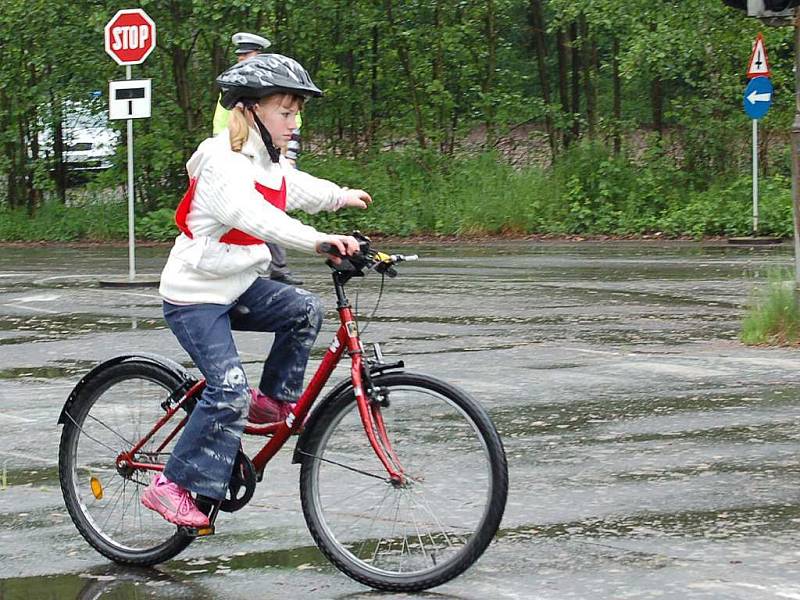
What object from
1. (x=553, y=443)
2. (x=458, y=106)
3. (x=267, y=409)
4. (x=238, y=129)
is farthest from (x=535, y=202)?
(x=238, y=129)

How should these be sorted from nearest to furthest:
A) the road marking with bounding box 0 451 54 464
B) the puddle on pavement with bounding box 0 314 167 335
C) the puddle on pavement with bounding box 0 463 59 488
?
1. the puddle on pavement with bounding box 0 463 59 488
2. the road marking with bounding box 0 451 54 464
3. the puddle on pavement with bounding box 0 314 167 335

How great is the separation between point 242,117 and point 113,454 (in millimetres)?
1476

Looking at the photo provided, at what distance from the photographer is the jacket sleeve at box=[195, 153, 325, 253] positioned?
18.5 feet

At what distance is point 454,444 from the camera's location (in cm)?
572

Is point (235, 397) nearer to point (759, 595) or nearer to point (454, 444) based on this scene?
point (454, 444)

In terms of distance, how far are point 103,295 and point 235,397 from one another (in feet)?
39.2

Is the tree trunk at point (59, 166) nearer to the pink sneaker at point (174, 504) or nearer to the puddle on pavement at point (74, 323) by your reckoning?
the puddle on pavement at point (74, 323)

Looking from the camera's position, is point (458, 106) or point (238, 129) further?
point (458, 106)

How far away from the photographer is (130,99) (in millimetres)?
18625

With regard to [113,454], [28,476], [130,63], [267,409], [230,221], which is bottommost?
[28,476]

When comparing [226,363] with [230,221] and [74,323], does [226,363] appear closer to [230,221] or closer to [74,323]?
[230,221]

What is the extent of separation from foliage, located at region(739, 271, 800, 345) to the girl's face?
6.81 meters

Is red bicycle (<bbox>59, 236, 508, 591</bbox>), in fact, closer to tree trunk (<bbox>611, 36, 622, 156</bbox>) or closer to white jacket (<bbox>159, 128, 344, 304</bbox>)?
white jacket (<bbox>159, 128, 344, 304</bbox>)

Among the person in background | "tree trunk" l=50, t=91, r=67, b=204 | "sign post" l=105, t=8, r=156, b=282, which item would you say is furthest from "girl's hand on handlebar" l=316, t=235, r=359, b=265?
"tree trunk" l=50, t=91, r=67, b=204
